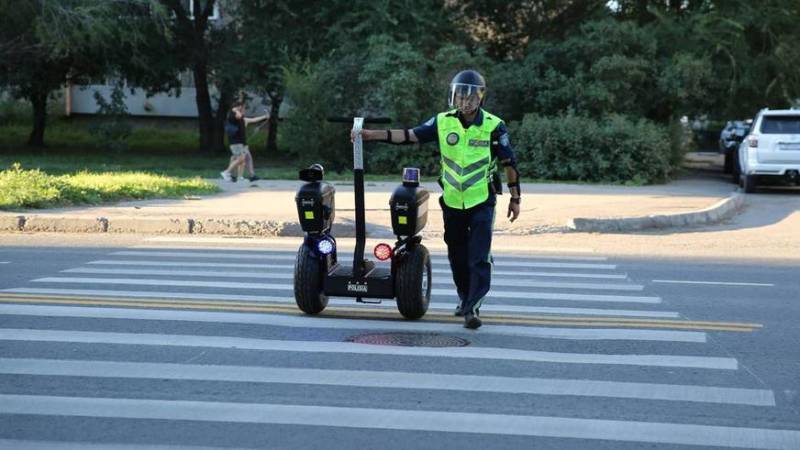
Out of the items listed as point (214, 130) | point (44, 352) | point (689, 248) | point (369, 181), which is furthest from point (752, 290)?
point (214, 130)

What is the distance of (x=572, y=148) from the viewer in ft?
85.9

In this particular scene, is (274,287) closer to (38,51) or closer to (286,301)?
(286,301)

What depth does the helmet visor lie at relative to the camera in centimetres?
849

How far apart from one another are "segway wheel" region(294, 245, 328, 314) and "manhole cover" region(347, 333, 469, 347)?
75 centimetres

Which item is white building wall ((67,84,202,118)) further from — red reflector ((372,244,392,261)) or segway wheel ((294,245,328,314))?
red reflector ((372,244,392,261))

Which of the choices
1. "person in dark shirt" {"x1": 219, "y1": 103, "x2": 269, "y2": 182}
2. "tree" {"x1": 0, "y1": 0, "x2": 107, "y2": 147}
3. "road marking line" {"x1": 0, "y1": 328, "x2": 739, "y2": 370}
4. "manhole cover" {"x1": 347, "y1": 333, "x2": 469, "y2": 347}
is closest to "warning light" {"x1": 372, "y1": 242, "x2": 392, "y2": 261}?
"manhole cover" {"x1": 347, "y1": 333, "x2": 469, "y2": 347}

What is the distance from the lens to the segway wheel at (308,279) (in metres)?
8.90

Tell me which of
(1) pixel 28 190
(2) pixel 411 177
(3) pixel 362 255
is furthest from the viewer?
(1) pixel 28 190

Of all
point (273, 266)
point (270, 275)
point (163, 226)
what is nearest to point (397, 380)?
point (270, 275)

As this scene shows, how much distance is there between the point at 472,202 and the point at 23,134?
131 ft

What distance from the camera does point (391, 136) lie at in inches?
339

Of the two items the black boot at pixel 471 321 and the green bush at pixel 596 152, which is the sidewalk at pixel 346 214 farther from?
the black boot at pixel 471 321

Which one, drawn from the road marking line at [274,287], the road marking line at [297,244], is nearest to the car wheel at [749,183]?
the road marking line at [297,244]

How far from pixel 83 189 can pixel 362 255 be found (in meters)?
11.2
